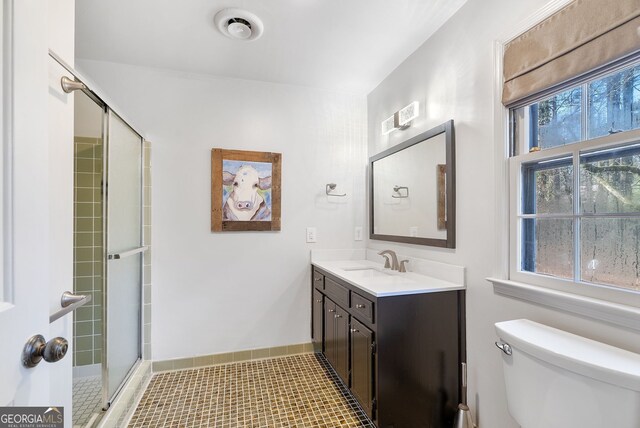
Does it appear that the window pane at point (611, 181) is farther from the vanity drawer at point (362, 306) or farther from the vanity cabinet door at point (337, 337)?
the vanity cabinet door at point (337, 337)

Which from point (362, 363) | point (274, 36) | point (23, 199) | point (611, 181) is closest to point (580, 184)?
point (611, 181)

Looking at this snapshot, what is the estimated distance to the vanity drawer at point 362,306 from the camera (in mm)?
1599

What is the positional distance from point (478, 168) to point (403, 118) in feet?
2.55

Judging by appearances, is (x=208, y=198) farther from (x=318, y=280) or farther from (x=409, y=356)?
(x=409, y=356)

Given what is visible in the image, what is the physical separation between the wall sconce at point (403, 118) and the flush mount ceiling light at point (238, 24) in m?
1.10

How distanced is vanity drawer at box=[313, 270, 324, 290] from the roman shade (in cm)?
170

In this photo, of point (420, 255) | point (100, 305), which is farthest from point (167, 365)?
point (420, 255)

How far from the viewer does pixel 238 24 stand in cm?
180

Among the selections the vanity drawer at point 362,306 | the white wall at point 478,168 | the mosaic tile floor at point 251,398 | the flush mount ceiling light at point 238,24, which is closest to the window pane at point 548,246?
the white wall at point 478,168

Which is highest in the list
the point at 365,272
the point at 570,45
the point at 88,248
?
the point at 570,45

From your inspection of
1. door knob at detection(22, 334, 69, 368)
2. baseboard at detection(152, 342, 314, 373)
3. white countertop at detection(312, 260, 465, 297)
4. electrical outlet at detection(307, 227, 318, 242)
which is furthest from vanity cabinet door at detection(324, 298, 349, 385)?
door knob at detection(22, 334, 69, 368)

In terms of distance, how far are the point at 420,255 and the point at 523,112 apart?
1038 mm

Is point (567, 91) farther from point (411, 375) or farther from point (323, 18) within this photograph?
point (411, 375)

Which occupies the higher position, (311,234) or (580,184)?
(580,184)
